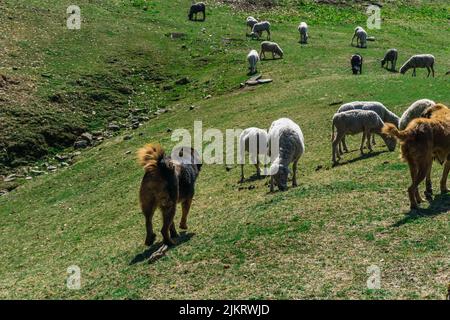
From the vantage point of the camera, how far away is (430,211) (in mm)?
15578

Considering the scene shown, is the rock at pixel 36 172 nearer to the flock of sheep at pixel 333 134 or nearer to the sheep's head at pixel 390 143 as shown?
the flock of sheep at pixel 333 134

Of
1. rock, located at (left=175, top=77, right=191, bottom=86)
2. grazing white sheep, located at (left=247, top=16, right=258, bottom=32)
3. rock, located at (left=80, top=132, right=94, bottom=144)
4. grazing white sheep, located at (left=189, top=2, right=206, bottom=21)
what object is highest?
grazing white sheep, located at (left=189, top=2, right=206, bottom=21)

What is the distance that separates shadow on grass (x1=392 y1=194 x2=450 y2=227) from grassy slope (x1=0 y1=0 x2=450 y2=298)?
0.05 metres

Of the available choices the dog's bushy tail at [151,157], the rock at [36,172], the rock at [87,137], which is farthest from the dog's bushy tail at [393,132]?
the rock at [87,137]

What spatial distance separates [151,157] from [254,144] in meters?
7.95

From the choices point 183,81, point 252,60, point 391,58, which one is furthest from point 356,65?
point 183,81

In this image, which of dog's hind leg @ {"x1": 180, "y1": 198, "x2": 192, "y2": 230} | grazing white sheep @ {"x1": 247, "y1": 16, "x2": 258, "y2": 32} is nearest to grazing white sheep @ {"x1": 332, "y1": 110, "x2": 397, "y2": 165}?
dog's hind leg @ {"x1": 180, "y1": 198, "x2": 192, "y2": 230}

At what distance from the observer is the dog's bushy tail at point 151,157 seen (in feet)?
50.2

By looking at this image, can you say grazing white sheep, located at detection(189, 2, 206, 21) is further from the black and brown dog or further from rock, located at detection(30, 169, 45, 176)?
the black and brown dog

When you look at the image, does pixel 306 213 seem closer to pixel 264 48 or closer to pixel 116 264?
pixel 116 264

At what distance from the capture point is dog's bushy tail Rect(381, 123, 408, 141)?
15.3 m

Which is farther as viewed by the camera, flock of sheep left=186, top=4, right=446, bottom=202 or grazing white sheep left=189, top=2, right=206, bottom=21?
grazing white sheep left=189, top=2, right=206, bottom=21

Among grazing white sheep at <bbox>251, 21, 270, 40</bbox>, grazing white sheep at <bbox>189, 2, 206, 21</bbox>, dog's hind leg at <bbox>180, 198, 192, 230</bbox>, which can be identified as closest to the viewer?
dog's hind leg at <bbox>180, 198, 192, 230</bbox>

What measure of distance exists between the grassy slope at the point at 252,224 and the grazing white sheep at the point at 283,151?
2.37ft
